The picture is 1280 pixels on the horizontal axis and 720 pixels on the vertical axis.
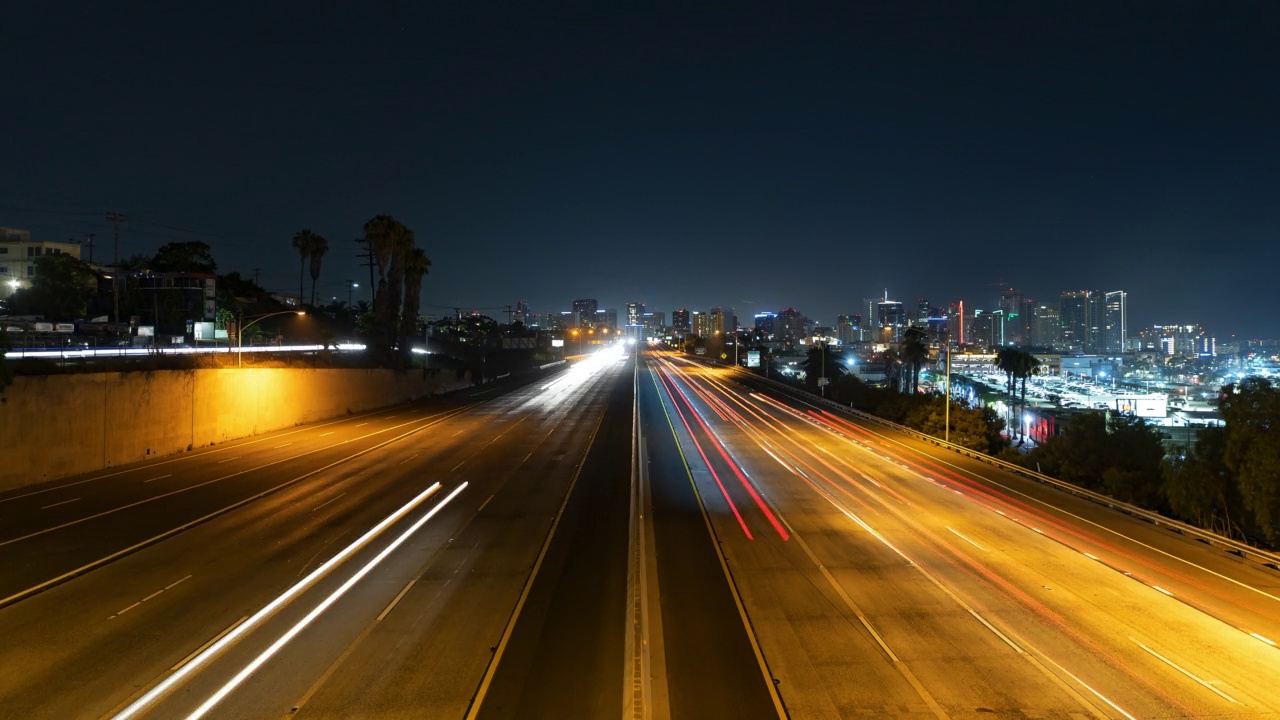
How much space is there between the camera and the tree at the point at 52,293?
67.8 m

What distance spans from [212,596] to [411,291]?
68.7 m

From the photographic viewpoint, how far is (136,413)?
3556 cm

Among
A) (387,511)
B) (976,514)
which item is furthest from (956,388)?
(387,511)

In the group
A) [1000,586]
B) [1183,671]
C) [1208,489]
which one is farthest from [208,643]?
[1208,489]

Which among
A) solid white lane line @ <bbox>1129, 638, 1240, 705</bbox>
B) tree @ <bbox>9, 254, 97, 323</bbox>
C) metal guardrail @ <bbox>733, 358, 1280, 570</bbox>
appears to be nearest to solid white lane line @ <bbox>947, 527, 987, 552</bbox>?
solid white lane line @ <bbox>1129, 638, 1240, 705</bbox>

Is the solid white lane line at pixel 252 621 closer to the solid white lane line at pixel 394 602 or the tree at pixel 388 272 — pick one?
the solid white lane line at pixel 394 602

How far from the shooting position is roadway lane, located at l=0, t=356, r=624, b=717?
39.4 ft

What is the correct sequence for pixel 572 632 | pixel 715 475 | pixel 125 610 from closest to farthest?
1. pixel 572 632
2. pixel 125 610
3. pixel 715 475

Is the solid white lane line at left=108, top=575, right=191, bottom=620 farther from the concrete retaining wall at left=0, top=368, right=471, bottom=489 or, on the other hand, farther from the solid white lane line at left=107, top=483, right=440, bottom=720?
the concrete retaining wall at left=0, top=368, right=471, bottom=489

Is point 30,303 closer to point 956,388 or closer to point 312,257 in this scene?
point 312,257

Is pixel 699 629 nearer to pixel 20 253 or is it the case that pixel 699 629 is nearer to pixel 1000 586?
pixel 1000 586

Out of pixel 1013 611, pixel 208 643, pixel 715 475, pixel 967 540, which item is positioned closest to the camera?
pixel 208 643

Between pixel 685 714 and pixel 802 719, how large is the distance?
1758 mm

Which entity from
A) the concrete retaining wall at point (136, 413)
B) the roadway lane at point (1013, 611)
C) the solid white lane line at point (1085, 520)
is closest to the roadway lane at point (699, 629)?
the roadway lane at point (1013, 611)
